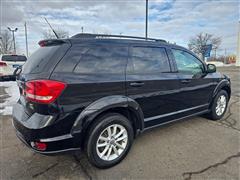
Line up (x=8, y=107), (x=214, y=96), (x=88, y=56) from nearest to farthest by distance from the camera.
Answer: (x=88, y=56), (x=214, y=96), (x=8, y=107)

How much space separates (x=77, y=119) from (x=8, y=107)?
424cm

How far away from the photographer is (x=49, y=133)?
2.16 m

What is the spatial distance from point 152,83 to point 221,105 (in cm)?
260

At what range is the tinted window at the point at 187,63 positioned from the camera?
3508 mm

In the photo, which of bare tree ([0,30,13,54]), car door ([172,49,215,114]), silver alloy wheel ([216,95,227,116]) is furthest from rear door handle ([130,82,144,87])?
bare tree ([0,30,13,54])

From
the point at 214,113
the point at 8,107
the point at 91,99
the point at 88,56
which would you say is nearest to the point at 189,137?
the point at 214,113

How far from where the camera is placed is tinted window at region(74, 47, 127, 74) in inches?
93.5

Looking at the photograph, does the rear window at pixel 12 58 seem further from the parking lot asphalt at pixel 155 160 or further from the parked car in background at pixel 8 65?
the parking lot asphalt at pixel 155 160

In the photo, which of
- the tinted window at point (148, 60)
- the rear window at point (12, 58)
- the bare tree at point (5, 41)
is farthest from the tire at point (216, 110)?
the bare tree at point (5, 41)

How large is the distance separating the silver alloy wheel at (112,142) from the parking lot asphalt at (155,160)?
0.62 ft

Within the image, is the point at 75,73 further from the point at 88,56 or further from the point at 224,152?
the point at 224,152

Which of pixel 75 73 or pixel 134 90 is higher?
pixel 75 73

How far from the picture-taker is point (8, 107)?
5449mm

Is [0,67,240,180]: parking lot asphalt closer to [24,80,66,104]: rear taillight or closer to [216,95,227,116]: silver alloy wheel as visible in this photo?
[216,95,227,116]: silver alloy wheel
